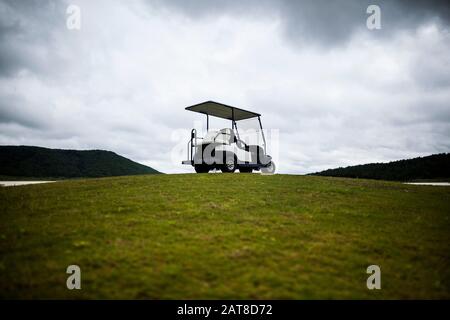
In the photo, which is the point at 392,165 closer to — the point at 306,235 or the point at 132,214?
the point at 306,235

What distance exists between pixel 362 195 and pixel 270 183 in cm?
398

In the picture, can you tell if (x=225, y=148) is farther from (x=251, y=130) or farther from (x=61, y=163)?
(x=61, y=163)

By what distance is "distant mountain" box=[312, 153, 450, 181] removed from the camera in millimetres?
26708

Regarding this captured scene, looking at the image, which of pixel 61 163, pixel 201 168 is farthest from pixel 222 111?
pixel 61 163

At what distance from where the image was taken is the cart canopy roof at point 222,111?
16.3m

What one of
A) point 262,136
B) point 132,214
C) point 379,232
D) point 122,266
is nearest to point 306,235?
point 379,232

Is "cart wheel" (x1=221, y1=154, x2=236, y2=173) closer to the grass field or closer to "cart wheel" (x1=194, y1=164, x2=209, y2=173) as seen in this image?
"cart wheel" (x1=194, y1=164, x2=209, y2=173)

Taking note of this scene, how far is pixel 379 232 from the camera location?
23.0 feet

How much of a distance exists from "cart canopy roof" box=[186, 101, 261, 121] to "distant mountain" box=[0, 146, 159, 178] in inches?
1459

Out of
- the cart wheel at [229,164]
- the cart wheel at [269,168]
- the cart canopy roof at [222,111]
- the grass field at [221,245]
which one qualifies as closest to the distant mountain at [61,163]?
the cart canopy roof at [222,111]

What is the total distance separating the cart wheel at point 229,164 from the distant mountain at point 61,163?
38.3m

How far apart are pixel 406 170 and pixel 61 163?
56131mm

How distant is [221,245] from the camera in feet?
18.9

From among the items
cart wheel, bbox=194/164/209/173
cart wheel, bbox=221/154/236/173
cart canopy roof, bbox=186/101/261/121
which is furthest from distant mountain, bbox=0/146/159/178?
cart wheel, bbox=221/154/236/173
